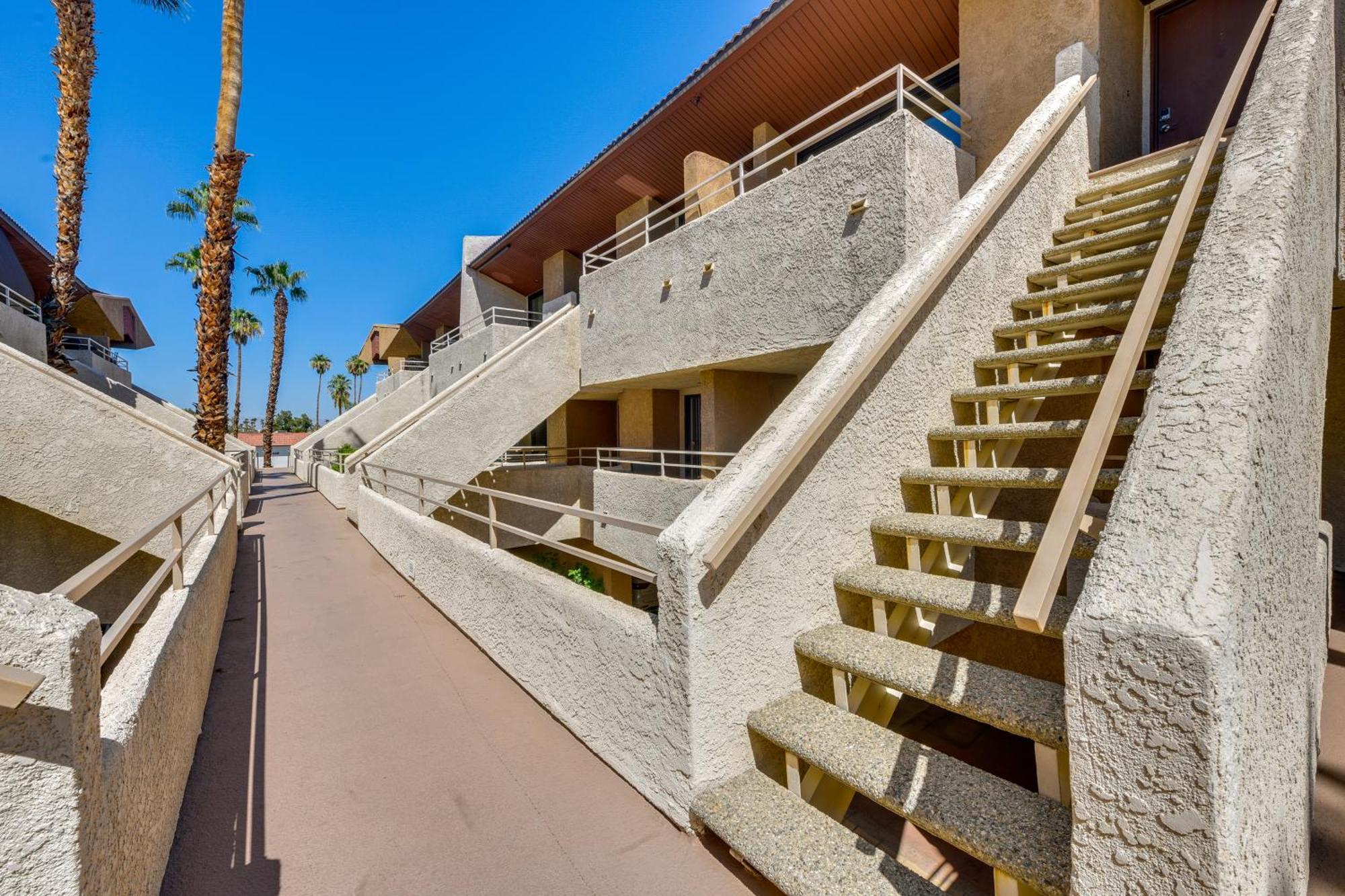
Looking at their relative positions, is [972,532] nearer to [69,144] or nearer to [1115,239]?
[1115,239]

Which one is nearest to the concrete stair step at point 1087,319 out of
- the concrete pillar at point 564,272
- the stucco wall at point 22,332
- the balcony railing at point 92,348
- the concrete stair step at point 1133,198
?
the concrete stair step at point 1133,198

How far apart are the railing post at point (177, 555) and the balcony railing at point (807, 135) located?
585 cm

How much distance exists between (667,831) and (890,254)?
5075mm

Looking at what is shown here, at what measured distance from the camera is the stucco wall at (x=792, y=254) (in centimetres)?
543

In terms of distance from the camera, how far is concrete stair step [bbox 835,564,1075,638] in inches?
90.8

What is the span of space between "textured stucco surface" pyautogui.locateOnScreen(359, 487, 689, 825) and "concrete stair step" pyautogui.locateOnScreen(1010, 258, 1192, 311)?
3.72 m

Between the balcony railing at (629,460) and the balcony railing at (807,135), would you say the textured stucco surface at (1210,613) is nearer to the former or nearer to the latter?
the balcony railing at (807,135)

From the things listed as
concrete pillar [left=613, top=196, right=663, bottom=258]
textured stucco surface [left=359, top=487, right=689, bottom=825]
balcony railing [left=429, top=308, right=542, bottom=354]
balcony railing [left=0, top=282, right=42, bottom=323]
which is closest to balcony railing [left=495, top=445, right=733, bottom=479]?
textured stucco surface [left=359, top=487, right=689, bottom=825]

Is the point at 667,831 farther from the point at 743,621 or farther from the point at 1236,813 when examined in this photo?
the point at 1236,813

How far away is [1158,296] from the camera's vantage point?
7.54 feet

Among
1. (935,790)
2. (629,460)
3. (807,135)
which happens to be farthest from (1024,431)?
(629,460)

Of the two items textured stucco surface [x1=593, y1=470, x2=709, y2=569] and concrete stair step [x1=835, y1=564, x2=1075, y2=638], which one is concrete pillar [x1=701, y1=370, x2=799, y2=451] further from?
concrete stair step [x1=835, y1=564, x2=1075, y2=638]

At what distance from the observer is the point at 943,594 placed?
8.34 ft

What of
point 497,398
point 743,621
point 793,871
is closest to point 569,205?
point 497,398
